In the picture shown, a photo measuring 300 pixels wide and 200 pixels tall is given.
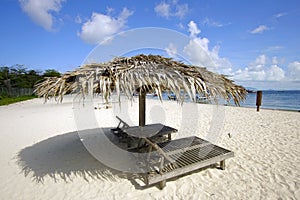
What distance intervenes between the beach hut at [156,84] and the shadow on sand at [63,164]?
812mm

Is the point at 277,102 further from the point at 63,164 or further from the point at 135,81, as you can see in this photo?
the point at 63,164

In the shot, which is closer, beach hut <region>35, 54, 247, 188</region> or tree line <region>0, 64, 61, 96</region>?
beach hut <region>35, 54, 247, 188</region>

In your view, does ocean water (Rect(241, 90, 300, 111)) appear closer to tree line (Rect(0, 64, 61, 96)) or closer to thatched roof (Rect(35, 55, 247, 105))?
thatched roof (Rect(35, 55, 247, 105))

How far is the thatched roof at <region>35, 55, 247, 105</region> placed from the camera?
2.45 m

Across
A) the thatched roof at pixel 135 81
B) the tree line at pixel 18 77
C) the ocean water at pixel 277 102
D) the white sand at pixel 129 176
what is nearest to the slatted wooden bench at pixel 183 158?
the white sand at pixel 129 176

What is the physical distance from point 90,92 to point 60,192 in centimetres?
172

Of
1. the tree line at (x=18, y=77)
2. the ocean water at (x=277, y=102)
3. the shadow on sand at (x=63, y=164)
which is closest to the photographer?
the shadow on sand at (x=63, y=164)

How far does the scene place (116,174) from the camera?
3.07m

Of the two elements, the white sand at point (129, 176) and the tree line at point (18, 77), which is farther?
the tree line at point (18, 77)

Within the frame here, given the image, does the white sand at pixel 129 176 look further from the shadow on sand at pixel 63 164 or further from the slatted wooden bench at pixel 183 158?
the slatted wooden bench at pixel 183 158

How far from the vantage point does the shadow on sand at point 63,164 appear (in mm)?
3033

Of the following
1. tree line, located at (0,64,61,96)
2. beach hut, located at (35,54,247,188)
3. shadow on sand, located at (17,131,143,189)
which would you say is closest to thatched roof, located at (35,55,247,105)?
beach hut, located at (35,54,247,188)

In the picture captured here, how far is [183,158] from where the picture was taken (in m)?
2.99

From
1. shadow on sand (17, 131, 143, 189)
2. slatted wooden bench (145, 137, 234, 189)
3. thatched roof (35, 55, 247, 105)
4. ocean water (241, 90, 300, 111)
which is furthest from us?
ocean water (241, 90, 300, 111)
